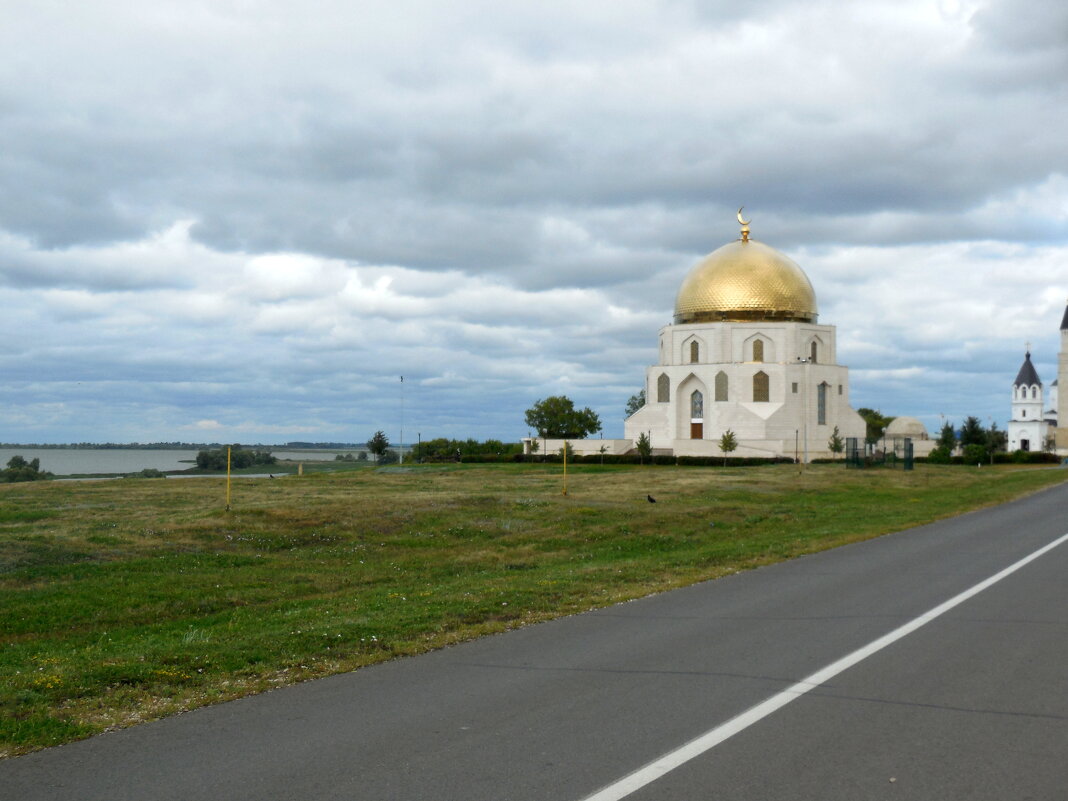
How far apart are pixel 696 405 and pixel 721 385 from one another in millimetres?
3319

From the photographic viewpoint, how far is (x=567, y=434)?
96.6m

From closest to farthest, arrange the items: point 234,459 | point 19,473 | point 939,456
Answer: point 19,473, point 234,459, point 939,456

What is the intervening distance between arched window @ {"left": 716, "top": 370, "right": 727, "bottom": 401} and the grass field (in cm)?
5004

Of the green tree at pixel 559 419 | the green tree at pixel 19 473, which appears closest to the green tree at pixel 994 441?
the green tree at pixel 559 419

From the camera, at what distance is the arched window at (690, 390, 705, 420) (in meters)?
86.5

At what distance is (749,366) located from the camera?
83500mm

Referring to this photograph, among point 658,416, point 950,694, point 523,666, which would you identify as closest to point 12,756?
point 523,666

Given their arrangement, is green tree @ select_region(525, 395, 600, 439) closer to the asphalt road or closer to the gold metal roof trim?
the gold metal roof trim

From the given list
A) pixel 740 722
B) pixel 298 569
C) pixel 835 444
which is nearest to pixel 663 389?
pixel 835 444

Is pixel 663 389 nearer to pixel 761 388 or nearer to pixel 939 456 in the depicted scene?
pixel 761 388

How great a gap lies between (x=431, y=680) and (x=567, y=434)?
88481mm

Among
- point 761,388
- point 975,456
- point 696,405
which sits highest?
point 761,388

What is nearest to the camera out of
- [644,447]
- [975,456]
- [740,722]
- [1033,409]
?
[740,722]

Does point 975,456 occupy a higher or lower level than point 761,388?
lower
